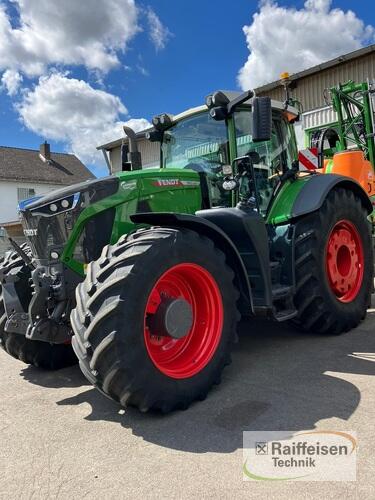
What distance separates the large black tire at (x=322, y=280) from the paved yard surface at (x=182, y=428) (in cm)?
42

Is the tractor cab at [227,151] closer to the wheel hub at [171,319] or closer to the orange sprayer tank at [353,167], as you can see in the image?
the wheel hub at [171,319]

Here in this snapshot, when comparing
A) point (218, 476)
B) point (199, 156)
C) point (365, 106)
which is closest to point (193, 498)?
point (218, 476)

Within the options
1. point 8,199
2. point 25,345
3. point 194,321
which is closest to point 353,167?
point 194,321

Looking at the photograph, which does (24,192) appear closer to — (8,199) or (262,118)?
(8,199)

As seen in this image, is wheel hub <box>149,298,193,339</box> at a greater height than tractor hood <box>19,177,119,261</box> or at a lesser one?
lesser

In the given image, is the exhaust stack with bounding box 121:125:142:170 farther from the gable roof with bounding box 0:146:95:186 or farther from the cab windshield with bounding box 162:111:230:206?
the gable roof with bounding box 0:146:95:186

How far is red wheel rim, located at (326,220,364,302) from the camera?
4953 mm

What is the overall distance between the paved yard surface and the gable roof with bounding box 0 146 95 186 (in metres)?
30.1

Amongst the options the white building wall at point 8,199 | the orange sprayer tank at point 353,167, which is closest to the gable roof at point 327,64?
the orange sprayer tank at point 353,167

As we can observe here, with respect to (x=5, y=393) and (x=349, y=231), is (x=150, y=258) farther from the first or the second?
(x=349, y=231)

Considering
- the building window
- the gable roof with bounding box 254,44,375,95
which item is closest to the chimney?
the building window

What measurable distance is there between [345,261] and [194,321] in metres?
2.48

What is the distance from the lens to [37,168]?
33812 millimetres

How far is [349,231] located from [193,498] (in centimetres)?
390
